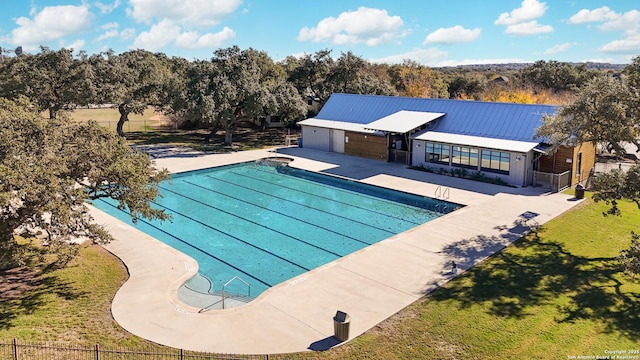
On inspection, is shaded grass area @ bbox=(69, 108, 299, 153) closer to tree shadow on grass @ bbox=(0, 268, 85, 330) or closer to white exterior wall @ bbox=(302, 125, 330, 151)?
white exterior wall @ bbox=(302, 125, 330, 151)

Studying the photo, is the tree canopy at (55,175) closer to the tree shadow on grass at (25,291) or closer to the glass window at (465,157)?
the tree shadow on grass at (25,291)

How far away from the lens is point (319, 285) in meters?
13.3

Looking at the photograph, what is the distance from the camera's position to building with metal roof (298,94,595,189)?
974 inches

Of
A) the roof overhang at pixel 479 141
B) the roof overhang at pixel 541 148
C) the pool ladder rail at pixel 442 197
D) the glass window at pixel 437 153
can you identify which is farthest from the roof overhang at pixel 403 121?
the roof overhang at pixel 541 148

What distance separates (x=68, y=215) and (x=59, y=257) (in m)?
1.34

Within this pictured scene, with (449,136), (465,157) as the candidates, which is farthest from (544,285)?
(449,136)

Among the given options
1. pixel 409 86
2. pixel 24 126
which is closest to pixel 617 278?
pixel 24 126

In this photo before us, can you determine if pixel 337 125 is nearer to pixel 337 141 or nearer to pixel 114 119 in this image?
pixel 337 141

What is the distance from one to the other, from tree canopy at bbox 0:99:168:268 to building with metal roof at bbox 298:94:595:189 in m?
17.8

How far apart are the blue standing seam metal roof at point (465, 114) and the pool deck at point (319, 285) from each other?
554 centimetres

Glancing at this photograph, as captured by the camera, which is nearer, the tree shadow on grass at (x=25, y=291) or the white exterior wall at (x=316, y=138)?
the tree shadow on grass at (x=25, y=291)

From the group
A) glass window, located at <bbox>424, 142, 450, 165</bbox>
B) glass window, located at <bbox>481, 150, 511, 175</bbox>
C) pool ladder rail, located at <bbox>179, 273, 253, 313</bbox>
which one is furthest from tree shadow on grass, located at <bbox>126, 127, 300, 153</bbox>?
pool ladder rail, located at <bbox>179, 273, 253, 313</bbox>

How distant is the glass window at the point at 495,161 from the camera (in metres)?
25.3

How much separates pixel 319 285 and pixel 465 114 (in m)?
19.5
